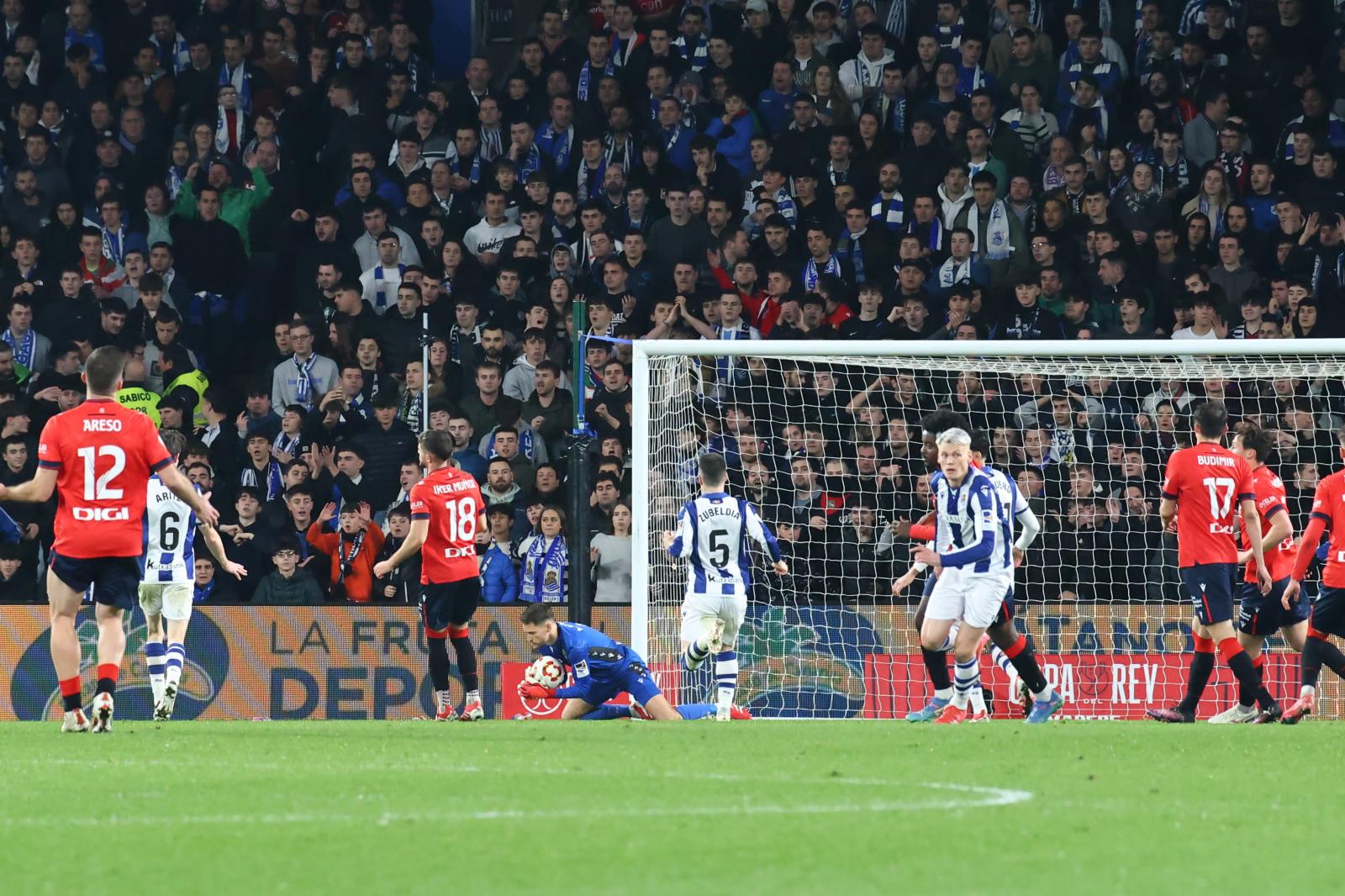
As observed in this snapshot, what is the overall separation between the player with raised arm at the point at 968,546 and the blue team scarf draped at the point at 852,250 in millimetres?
5573

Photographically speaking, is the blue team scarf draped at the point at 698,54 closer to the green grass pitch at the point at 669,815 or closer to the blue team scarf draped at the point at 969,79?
the blue team scarf draped at the point at 969,79

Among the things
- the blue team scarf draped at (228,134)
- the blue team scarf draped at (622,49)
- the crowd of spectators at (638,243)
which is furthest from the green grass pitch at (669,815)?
the blue team scarf draped at (622,49)

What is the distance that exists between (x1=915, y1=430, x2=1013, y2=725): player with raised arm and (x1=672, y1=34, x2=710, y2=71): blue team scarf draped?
8.22m

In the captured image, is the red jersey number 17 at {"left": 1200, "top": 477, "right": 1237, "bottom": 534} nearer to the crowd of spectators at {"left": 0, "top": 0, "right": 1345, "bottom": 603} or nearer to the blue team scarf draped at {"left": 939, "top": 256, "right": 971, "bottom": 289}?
the crowd of spectators at {"left": 0, "top": 0, "right": 1345, "bottom": 603}

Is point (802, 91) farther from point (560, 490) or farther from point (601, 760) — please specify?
point (601, 760)

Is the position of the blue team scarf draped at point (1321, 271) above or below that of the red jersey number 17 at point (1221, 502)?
above

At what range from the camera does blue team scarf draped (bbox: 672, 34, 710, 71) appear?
19.5m

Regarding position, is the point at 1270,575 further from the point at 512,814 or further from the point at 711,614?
the point at 512,814

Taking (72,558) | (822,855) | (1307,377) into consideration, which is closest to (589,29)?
(1307,377)

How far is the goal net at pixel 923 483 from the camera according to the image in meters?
14.7

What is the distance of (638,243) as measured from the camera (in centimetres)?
1812

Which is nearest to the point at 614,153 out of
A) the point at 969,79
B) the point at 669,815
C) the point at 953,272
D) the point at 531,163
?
the point at 531,163

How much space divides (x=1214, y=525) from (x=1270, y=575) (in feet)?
4.60

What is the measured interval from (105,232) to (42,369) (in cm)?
177
